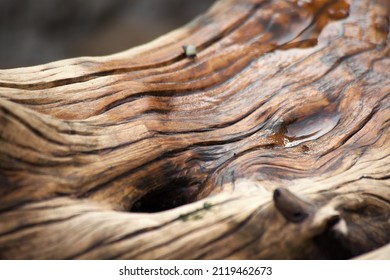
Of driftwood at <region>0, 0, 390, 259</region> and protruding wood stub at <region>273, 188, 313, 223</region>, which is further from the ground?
driftwood at <region>0, 0, 390, 259</region>

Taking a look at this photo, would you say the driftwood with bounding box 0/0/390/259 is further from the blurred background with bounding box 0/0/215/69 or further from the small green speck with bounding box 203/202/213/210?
the blurred background with bounding box 0/0/215/69

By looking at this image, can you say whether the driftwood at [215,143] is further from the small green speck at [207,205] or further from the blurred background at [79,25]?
the blurred background at [79,25]

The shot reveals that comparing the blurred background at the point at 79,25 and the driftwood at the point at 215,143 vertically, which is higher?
the blurred background at the point at 79,25

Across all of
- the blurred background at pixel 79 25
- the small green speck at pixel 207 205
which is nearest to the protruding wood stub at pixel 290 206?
the small green speck at pixel 207 205

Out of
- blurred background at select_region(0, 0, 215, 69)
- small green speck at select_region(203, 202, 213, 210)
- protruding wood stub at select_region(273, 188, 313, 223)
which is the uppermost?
blurred background at select_region(0, 0, 215, 69)

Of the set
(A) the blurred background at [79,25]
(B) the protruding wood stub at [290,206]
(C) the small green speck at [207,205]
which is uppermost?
(A) the blurred background at [79,25]

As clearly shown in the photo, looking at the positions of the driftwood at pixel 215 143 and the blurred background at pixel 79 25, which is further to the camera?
the blurred background at pixel 79 25

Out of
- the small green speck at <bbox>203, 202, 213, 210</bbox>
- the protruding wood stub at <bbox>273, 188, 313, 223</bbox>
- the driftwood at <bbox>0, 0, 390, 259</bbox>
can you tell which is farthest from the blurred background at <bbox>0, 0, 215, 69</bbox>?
the protruding wood stub at <bbox>273, 188, 313, 223</bbox>
